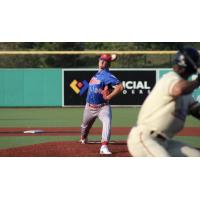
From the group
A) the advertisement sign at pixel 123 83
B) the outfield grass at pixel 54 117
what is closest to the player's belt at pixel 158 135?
the outfield grass at pixel 54 117

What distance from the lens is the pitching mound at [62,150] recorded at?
8705mm

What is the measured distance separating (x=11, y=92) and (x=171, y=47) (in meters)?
5.21

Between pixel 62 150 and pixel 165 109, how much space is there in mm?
4080

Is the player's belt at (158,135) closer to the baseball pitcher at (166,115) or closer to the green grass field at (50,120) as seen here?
the baseball pitcher at (166,115)

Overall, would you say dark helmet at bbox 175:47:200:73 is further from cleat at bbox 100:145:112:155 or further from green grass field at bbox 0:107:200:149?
green grass field at bbox 0:107:200:149

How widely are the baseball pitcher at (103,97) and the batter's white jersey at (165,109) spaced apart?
3.43m

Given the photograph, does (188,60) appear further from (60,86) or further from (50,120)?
(60,86)

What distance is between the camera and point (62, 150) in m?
9.09

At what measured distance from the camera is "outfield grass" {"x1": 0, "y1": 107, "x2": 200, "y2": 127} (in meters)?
14.1

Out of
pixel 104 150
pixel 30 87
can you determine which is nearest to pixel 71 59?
pixel 30 87

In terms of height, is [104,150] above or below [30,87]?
above

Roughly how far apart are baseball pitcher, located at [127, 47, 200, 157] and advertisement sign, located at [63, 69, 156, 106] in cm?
1152

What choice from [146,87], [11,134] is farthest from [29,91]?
[11,134]

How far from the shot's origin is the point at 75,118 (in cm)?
1552
